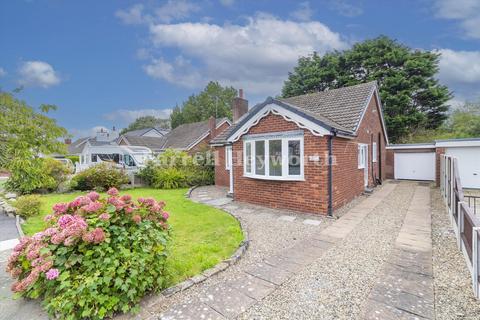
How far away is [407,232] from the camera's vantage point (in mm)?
6219

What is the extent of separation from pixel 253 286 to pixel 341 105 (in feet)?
34.4

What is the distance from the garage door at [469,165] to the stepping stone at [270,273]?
1472 centimetres

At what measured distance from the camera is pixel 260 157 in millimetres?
9250

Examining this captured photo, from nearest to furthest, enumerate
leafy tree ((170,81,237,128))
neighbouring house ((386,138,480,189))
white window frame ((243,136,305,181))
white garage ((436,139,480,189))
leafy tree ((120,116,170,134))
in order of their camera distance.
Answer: white window frame ((243,136,305,181))
white garage ((436,139,480,189))
neighbouring house ((386,138,480,189))
leafy tree ((170,81,237,128))
leafy tree ((120,116,170,134))

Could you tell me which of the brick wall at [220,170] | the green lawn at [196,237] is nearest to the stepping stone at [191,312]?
the green lawn at [196,237]

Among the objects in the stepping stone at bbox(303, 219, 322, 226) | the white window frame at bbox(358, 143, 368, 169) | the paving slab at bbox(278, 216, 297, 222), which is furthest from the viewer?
the white window frame at bbox(358, 143, 368, 169)

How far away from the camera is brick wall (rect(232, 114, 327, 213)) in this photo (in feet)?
26.0

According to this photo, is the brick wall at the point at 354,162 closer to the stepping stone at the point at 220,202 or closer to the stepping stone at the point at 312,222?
the stepping stone at the point at 312,222

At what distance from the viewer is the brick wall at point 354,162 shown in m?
8.50

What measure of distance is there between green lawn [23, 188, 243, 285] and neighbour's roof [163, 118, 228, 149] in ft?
→ 54.2

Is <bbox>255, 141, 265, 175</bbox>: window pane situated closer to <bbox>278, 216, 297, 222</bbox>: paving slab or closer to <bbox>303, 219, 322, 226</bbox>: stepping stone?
<bbox>278, 216, 297, 222</bbox>: paving slab

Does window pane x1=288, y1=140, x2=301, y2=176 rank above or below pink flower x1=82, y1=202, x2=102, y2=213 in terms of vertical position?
above

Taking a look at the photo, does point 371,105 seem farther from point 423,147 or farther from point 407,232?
point 407,232

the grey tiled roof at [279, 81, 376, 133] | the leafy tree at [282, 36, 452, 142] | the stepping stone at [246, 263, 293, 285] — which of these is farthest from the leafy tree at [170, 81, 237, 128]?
the stepping stone at [246, 263, 293, 285]
